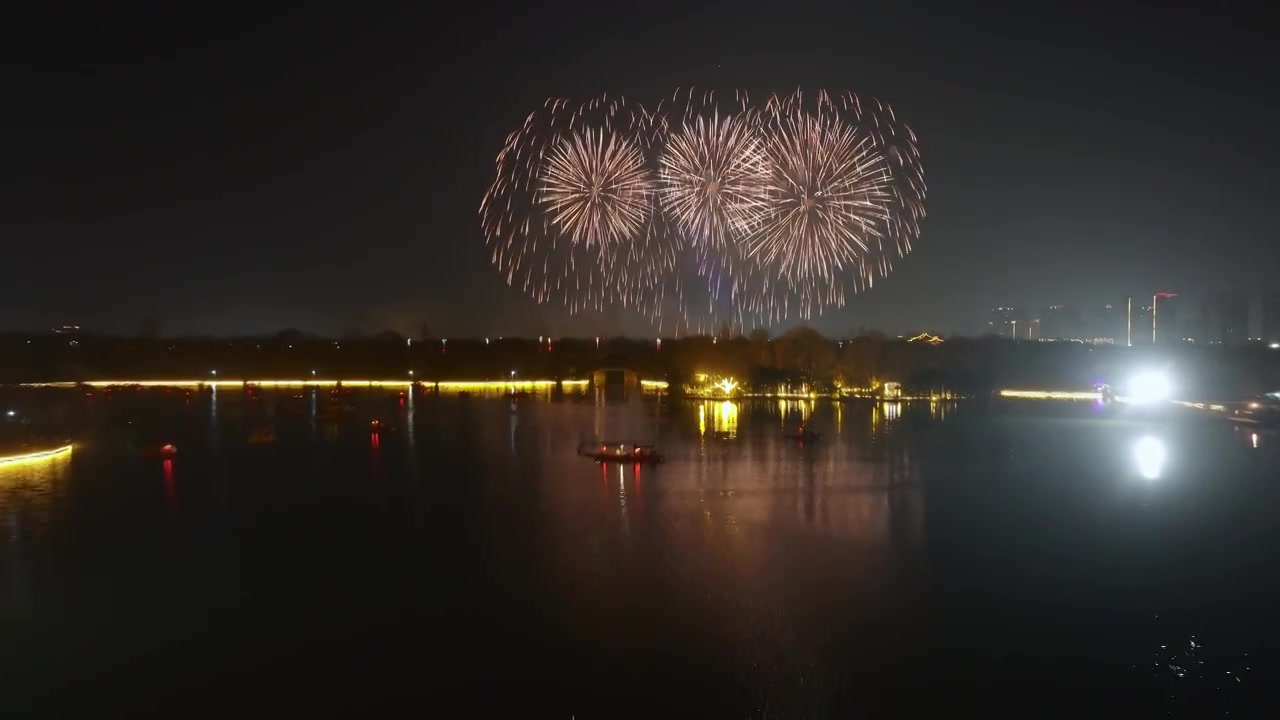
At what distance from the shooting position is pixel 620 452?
57.9 feet

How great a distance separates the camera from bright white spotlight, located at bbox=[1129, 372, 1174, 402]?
35.9m

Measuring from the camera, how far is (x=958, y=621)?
698 cm

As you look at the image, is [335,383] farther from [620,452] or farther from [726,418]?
[620,452]

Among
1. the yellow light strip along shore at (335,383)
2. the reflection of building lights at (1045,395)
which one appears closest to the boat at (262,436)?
the yellow light strip along shore at (335,383)

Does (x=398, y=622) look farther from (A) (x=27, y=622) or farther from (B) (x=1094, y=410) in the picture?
(B) (x=1094, y=410)

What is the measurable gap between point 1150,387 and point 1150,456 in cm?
2270

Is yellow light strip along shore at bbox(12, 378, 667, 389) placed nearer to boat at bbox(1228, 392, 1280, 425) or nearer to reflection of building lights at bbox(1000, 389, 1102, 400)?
reflection of building lights at bbox(1000, 389, 1102, 400)

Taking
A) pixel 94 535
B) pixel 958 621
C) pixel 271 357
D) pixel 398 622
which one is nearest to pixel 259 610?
pixel 398 622

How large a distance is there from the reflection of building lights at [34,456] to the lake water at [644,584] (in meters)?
0.71

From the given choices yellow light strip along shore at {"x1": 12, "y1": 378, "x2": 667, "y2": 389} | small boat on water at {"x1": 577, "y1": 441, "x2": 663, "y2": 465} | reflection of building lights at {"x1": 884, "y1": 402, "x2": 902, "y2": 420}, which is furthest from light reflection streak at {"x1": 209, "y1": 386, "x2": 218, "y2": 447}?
reflection of building lights at {"x1": 884, "y1": 402, "x2": 902, "y2": 420}

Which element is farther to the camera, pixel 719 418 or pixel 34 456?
pixel 719 418

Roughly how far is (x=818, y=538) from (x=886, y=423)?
17.3 metres

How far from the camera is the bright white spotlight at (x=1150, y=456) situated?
1559cm

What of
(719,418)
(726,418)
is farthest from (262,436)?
(726,418)
